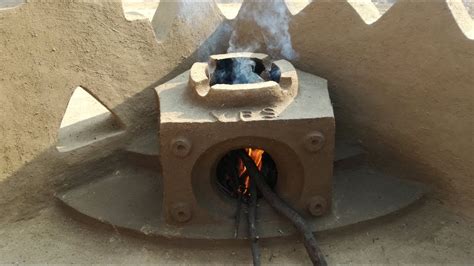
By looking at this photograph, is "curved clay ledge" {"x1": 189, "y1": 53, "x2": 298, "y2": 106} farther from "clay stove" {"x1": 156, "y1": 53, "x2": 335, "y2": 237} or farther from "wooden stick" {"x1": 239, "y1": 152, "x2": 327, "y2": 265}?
"wooden stick" {"x1": 239, "y1": 152, "x2": 327, "y2": 265}

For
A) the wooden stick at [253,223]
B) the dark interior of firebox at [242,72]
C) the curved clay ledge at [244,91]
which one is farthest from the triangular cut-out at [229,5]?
the wooden stick at [253,223]

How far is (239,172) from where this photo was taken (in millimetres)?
4836

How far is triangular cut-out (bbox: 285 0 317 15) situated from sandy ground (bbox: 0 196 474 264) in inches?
84.4

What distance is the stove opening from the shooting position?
15.5ft

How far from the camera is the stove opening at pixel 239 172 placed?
4.71m

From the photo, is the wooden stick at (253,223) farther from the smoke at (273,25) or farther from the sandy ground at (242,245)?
the smoke at (273,25)

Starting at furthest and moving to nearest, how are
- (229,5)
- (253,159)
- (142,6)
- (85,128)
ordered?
(229,5) → (142,6) → (85,128) → (253,159)

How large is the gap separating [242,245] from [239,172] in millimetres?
734

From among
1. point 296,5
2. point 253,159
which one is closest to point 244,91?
point 253,159

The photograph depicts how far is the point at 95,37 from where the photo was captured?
471 centimetres

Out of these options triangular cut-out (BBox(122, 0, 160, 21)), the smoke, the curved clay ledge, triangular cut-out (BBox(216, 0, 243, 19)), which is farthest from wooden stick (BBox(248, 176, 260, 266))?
triangular cut-out (BBox(122, 0, 160, 21))

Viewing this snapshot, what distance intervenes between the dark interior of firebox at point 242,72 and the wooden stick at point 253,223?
90cm

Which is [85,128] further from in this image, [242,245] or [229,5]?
[229,5]

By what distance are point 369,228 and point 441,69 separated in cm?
146
